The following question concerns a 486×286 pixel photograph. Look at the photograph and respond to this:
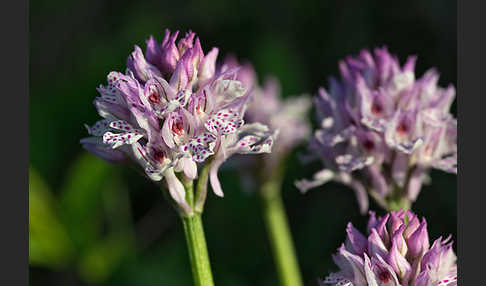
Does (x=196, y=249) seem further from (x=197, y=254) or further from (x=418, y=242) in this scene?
(x=418, y=242)

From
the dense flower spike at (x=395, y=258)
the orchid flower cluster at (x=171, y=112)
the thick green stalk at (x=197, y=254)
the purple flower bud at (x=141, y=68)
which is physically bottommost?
the dense flower spike at (x=395, y=258)

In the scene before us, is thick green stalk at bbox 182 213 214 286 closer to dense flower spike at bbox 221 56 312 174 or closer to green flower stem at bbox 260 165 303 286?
green flower stem at bbox 260 165 303 286

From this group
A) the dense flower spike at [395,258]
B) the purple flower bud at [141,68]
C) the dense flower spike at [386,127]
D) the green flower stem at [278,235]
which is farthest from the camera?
the green flower stem at [278,235]

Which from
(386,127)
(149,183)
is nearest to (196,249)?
(386,127)

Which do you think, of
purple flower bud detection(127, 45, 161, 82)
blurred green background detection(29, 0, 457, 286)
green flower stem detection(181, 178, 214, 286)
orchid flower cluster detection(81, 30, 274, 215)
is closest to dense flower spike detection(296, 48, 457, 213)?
orchid flower cluster detection(81, 30, 274, 215)

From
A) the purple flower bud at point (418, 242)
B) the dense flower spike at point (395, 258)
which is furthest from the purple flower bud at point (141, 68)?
the purple flower bud at point (418, 242)

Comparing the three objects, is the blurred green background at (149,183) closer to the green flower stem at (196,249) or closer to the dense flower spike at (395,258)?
the green flower stem at (196,249)
